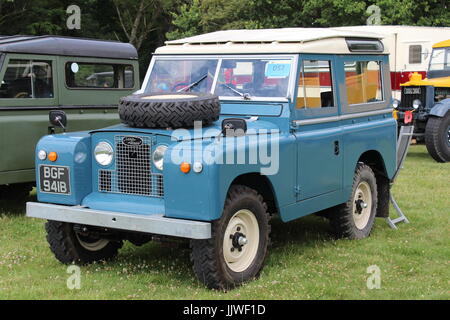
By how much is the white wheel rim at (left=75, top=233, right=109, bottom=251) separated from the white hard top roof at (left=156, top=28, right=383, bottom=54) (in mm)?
2040

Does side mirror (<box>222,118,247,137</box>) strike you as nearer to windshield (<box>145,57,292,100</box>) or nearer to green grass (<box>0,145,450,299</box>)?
windshield (<box>145,57,292,100</box>)

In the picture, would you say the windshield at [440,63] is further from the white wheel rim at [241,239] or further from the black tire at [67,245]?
the black tire at [67,245]

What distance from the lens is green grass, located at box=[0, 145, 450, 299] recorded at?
5383mm

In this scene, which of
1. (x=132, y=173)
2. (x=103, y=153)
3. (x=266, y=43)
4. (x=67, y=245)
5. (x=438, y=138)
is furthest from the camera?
(x=438, y=138)

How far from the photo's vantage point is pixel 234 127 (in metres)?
5.43

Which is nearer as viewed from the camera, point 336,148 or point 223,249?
point 223,249

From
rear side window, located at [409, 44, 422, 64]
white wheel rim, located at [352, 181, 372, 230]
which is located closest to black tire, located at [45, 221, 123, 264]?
white wheel rim, located at [352, 181, 372, 230]

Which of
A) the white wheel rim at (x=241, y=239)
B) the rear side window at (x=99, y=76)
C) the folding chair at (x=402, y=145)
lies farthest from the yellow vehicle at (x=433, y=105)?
the white wheel rim at (x=241, y=239)

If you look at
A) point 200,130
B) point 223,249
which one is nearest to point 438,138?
point 200,130

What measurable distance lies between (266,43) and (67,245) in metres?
2.67

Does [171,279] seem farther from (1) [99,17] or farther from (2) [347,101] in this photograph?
(1) [99,17]

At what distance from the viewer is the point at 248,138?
5488mm

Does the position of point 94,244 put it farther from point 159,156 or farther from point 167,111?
point 167,111

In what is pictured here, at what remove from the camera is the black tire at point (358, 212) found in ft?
23.2
